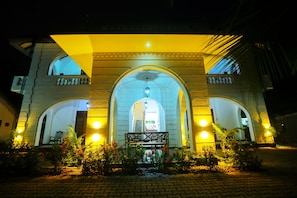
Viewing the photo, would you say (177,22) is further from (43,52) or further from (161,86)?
(43,52)

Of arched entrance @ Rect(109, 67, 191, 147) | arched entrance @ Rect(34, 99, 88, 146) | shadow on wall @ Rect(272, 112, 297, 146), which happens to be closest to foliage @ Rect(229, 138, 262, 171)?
arched entrance @ Rect(109, 67, 191, 147)

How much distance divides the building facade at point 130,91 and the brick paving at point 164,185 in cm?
202

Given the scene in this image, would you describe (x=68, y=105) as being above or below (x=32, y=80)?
below

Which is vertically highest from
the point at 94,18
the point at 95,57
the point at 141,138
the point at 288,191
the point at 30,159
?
Answer: the point at 94,18

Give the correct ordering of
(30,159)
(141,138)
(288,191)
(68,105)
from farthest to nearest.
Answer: (68,105), (141,138), (30,159), (288,191)

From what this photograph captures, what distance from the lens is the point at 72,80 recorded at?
10.4m

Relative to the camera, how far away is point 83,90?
1016 cm

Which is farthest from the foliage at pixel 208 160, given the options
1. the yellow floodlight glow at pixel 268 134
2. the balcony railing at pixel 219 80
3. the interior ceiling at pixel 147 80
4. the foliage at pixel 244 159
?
the yellow floodlight glow at pixel 268 134

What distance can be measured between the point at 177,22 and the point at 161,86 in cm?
609

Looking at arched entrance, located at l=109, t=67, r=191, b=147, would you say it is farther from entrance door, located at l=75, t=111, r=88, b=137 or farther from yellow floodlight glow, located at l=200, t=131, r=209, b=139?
entrance door, located at l=75, t=111, r=88, b=137

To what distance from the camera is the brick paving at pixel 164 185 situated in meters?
3.23

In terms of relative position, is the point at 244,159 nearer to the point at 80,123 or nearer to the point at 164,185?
the point at 164,185

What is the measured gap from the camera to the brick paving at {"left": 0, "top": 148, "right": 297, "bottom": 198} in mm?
3234

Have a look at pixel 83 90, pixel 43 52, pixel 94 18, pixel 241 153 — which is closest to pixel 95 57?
pixel 94 18
